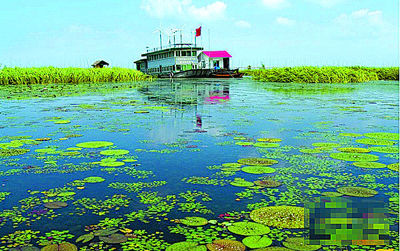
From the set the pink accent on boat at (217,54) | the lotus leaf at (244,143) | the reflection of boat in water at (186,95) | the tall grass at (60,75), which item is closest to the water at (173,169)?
the lotus leaf at (244,143)

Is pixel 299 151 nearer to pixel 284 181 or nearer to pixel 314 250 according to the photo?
pixel 284 181

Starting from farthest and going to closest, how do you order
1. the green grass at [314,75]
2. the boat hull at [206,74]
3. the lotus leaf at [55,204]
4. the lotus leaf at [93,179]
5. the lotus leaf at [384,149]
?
the boat hull at [206,74]
the green grass at [314,75]
the lotus leaf at [384,149]
the lotus leaf at [93,179]
the lotus leaf at [55,204]

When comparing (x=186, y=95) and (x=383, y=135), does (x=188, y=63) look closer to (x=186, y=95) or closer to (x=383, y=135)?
(x=186, y=95)

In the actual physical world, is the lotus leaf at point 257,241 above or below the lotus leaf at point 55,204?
below

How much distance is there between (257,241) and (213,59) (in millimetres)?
45188

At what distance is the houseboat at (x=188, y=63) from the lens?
38.6 meters

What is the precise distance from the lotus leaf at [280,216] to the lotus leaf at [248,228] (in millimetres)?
65

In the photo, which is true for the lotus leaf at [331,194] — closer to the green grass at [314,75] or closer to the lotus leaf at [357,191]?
the lotus leaf at [357,191]

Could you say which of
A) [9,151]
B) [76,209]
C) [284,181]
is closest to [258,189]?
[284,181]

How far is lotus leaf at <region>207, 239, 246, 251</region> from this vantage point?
2.01 metres

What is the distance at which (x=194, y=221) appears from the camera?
7.77 ft

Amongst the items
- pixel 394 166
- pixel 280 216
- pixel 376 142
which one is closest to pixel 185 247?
pixel 280 216

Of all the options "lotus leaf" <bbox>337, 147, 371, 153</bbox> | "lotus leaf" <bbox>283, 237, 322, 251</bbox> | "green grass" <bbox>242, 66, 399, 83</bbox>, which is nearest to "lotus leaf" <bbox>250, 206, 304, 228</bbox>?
"lotus leaf" <bbox>283, 237, 322, 251</bbox>

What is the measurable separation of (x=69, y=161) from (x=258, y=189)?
2.11 m
